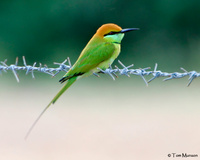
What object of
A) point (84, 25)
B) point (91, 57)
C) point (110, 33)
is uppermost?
point (84, 25)

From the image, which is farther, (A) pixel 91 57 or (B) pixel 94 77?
(B) pixel 94 77

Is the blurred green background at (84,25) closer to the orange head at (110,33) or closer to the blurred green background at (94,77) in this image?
the blurred green background at (94,77)

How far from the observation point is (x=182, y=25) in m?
13.6

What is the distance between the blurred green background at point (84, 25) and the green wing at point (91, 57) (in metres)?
9.21

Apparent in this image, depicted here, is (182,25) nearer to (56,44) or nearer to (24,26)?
(56,44)

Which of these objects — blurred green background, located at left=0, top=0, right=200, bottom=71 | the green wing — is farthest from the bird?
blurred green background, located at left=0, top=0, right=200, bottom=71

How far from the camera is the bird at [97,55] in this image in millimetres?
3613

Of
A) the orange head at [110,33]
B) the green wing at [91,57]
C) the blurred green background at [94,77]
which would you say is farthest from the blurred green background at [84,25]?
the green wing at [91,57]

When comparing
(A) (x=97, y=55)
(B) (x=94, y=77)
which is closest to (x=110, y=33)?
(A) (x=97, y=55)

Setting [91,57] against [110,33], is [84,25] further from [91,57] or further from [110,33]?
[91,57]

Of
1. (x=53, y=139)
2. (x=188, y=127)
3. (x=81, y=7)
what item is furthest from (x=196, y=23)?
(x=53, y=139)

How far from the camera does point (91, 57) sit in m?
3.72

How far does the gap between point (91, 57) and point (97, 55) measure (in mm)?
52

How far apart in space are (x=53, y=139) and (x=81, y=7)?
5.74 metres
